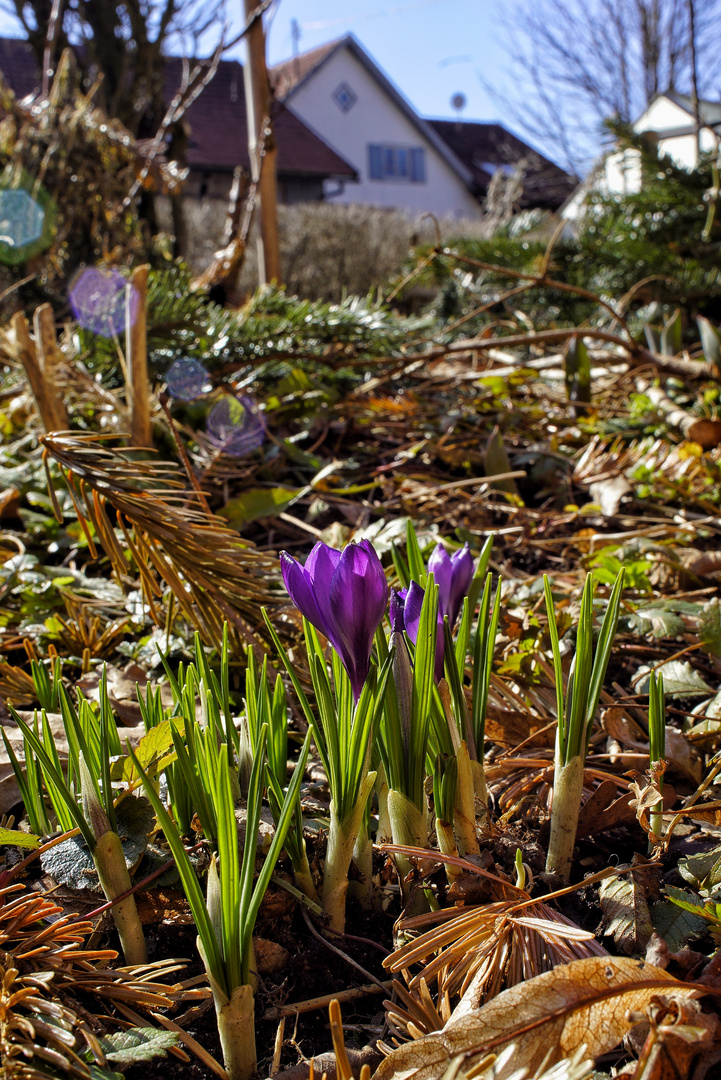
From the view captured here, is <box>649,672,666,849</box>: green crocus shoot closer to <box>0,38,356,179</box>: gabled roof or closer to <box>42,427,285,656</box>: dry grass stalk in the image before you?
<box>42,427,285,656</box>: dry grass stalk

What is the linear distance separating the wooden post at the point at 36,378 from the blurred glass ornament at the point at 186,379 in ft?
1.41

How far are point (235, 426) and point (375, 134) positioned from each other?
32670 mm

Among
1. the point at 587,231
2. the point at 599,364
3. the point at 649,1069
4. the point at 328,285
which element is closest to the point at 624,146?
the point at 587,231

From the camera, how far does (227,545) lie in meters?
1.23

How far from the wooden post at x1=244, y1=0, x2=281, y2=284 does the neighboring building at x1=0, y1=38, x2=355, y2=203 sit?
67.4 ft

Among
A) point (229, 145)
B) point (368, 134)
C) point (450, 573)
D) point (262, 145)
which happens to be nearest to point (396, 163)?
point (368, 134)

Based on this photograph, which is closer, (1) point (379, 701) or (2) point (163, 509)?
(1) point (379, 701)

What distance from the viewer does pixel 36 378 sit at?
76.3 inches

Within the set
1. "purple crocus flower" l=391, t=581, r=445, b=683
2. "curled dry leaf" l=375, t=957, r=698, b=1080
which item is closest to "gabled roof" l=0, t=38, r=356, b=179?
"purple crocus flower" l=391, t=581, r=445, b=683

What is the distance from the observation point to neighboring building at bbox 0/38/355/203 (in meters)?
23.2

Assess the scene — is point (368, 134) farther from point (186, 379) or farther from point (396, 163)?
point (186, 379)

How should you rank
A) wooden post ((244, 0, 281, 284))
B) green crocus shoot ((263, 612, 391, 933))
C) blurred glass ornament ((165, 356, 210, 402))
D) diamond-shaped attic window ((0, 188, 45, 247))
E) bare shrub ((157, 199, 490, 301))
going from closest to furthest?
green crocus shoot ((263, 612, 391, 933)) → blurred glass ornament ((165, 356, 210, 402)) → diamond-shaped attic window ((0, 188, 45, 247)) → wooden post ((244, 0, 281, 284)) → bare shrub ((157, 199, 490, 301))

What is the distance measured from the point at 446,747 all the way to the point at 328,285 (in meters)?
13.0

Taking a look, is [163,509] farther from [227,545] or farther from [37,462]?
[37,462]
